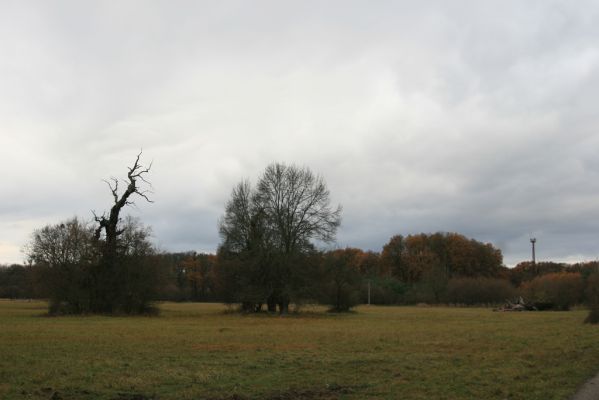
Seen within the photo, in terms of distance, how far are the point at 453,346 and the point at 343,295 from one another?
43.4 meters

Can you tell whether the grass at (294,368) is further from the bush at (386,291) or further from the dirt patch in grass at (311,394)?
the bush at (386,291)

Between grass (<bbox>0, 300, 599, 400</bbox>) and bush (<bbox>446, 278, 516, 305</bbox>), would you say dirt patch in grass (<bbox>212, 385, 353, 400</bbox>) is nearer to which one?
grass (<bbox>0, 300, 599, 400</bbox>)

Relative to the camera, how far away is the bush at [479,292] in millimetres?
100938

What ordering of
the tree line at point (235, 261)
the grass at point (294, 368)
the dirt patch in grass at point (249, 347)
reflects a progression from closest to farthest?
the grass at point (294, 368) → the dirt patch in grass at point (249, 347) → the tree line at point (235, 261)

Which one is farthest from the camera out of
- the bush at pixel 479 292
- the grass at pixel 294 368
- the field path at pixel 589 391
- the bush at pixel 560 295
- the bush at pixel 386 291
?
the bush at pixel 386 291

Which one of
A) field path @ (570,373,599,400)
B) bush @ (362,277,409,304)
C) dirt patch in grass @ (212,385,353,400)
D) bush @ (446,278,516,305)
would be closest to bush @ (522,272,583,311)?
bush @ (446,278,516,305)

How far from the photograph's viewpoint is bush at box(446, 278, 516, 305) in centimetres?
10094

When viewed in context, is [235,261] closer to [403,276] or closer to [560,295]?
[560,295]

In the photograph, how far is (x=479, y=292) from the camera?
102 m

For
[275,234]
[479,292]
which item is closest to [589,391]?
[275,234]

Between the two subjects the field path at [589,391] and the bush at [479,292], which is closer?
the field path at [589,391]

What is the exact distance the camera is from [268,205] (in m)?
57.8

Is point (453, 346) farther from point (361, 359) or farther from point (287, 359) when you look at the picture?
point (287, 359)

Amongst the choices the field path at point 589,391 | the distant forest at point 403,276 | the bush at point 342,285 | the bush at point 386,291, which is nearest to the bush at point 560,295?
the distant forest at point 403,276
